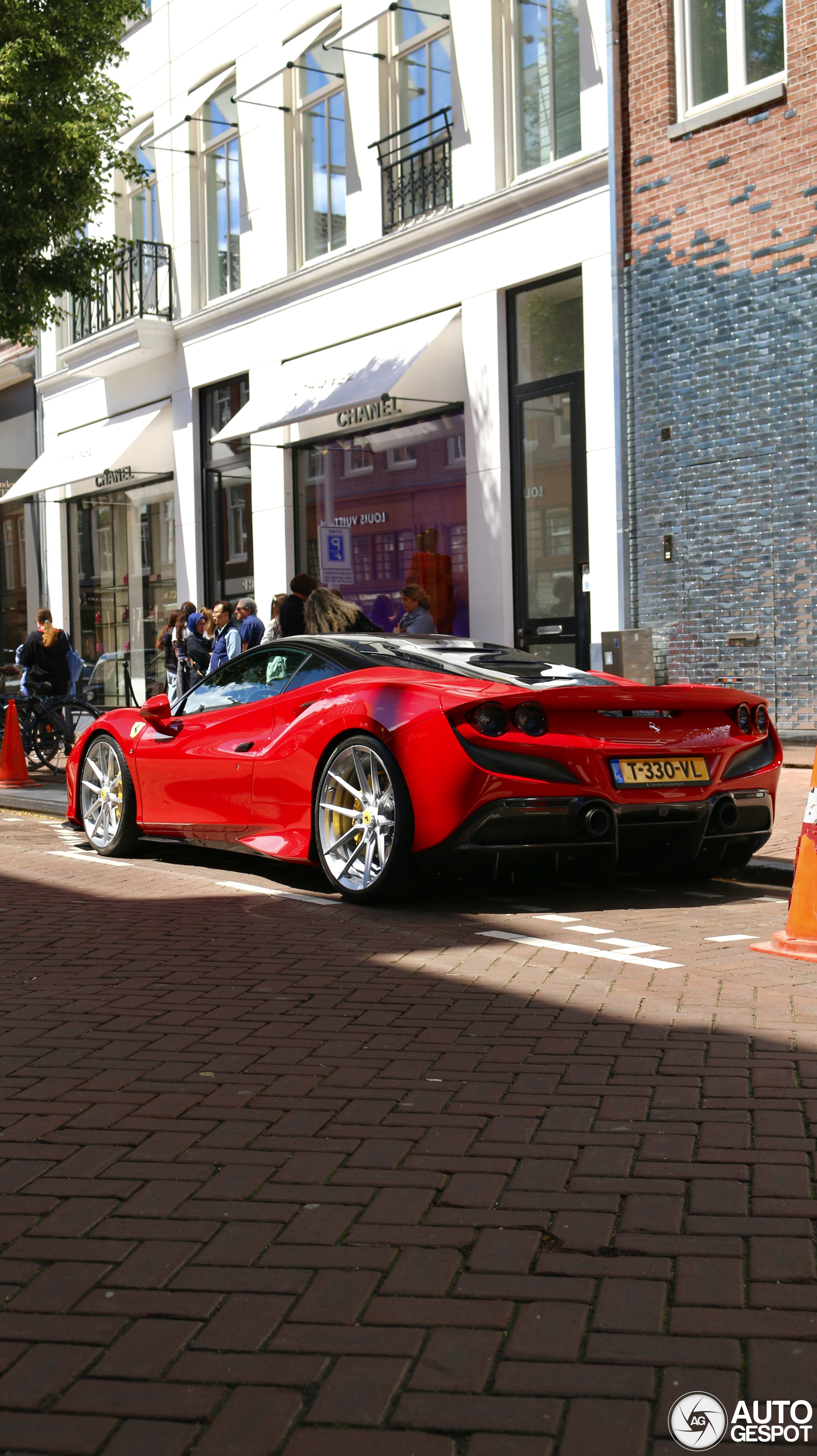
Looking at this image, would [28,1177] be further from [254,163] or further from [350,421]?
[254,163]

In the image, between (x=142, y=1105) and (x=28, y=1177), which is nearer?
(x=28, y=1177)

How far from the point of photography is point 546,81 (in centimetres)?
1540

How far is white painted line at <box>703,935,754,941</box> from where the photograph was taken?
6.11 meters

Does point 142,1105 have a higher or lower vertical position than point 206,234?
lower

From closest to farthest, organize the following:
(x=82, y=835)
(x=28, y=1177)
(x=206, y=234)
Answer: (x=28, y=1177) < (x=82, y=835) < (x=206, y=234)

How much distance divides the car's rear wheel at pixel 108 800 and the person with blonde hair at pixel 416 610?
4701 millimetres

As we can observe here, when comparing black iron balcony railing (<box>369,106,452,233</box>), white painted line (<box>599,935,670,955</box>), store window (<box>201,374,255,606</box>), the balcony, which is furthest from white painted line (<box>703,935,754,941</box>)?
the balcony

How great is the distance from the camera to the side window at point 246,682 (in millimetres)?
7863

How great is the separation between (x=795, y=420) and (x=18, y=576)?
1847 centimetres

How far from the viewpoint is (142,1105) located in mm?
3906

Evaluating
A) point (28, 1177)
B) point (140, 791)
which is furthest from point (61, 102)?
point (28, 1177)

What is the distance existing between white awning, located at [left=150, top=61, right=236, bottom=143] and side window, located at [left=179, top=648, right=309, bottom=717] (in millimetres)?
14731

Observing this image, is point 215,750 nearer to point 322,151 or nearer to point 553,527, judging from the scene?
point 553,527

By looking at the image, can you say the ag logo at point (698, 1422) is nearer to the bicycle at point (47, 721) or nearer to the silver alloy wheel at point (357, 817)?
the silver alloy wheel at point (357, 817)
